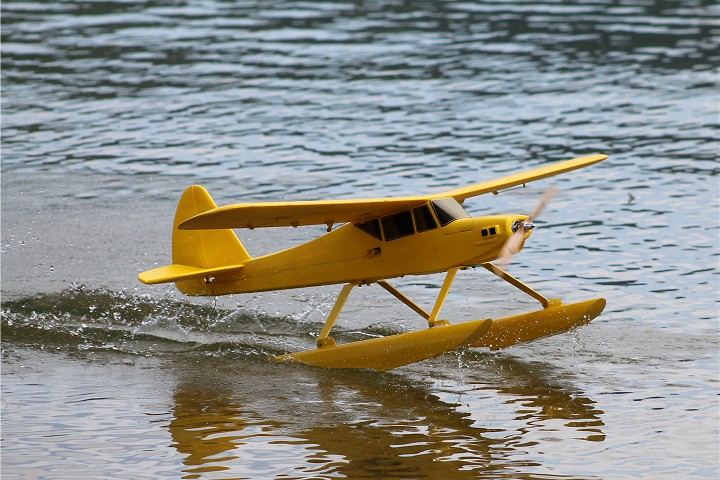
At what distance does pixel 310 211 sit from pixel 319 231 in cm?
750

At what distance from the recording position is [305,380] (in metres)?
13.1

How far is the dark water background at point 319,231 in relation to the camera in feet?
36.7

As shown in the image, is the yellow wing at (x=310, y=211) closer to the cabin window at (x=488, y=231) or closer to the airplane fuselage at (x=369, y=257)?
the airplane fuselage at (x=369, y=257)

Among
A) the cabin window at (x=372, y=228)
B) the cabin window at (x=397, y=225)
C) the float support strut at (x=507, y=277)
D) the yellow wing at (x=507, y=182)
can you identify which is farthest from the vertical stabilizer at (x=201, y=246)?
the float support strut at (x=507, y=277)

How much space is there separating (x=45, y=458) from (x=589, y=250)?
34.9ft

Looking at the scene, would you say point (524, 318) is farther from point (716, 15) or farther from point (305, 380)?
point (716, 15)

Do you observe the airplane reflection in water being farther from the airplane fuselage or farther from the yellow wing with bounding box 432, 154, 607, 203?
the yellow wing with bounding box 432, 154, 607, 203

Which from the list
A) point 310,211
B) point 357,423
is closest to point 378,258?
point 310,211

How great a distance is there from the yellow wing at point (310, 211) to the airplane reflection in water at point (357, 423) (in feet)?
6.39

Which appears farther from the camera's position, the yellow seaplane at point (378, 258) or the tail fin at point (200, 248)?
the tail fin at point (200, 248)

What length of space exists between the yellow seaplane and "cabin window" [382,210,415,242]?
12 millimetres

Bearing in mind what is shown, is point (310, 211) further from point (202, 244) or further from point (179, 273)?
point (202, 244)

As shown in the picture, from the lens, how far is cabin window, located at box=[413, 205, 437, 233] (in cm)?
1291

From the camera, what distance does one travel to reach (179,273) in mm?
13484
